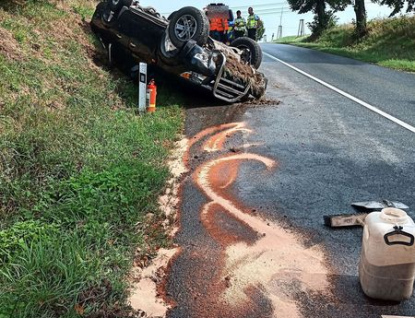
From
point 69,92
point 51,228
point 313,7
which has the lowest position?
point 51,228

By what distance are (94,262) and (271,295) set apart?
120 cm

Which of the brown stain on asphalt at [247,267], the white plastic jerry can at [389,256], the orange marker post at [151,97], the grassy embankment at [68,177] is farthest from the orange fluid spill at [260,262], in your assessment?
the orange marker post at [151,97]

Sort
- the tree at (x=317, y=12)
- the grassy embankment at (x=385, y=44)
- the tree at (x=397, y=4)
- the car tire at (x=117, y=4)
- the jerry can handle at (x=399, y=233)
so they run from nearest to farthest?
the jerry can handle at (x=399, y=233)
the car tire at (x=117, y=4)
the grassy embankment at (x=385, y=44)
the tree at (x=397, y=4)
the tree at (x=317, y=12)

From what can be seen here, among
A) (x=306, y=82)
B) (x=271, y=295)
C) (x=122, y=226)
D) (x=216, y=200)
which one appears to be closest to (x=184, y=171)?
(x=216, y=200)

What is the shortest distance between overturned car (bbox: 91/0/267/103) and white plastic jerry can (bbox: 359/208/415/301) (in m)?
5.33

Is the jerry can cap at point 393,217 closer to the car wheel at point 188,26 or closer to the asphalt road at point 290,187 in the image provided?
the asphalt road at point 290,187

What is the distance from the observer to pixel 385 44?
2131 centimetres

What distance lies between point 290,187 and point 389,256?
206 centimetres

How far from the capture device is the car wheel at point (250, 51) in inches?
428

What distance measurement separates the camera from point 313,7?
36656mm

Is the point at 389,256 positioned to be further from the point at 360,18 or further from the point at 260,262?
the point at 360,18

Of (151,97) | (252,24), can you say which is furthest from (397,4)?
(151,97)

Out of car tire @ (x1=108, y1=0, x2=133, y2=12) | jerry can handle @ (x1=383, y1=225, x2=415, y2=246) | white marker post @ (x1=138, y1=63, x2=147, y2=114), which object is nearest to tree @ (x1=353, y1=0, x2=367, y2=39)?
car tire @ (x1=108, y1=0, x2=133, y2=12)

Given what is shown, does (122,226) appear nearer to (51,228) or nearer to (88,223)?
(88,223)
